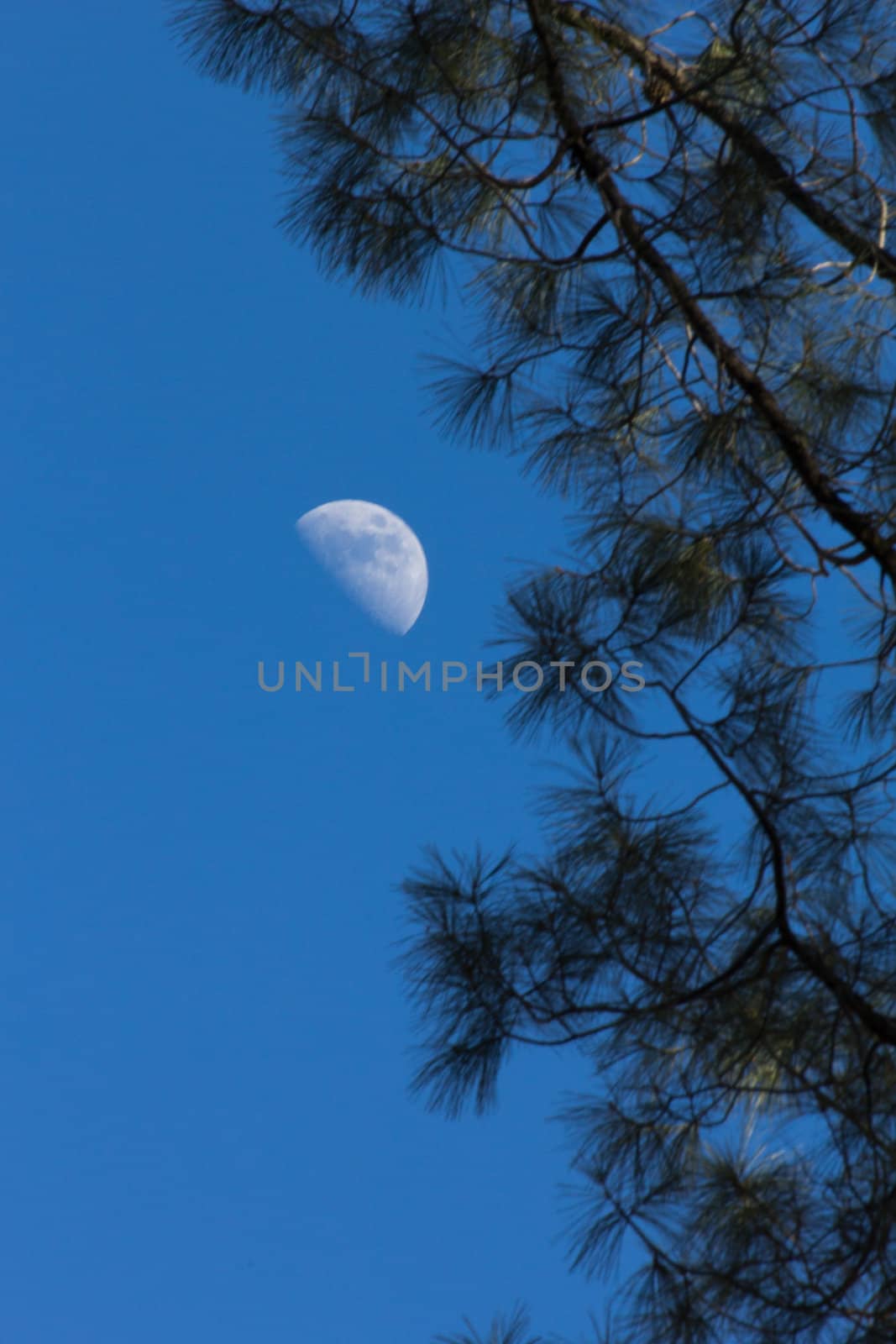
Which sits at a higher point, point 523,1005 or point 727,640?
point 727,640

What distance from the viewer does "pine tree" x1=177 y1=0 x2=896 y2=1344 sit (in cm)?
212

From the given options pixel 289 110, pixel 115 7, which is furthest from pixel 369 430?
pixel 289 110

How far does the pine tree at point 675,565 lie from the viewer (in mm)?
2115

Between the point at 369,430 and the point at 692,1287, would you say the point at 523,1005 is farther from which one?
the point at 369,430

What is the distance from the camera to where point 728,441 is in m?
2.20

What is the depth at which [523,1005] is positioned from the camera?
2266mm

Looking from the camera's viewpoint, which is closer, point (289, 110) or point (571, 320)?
point (571, 320)

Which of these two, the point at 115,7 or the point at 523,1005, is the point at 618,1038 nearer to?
the point at 523,1005

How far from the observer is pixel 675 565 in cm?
233

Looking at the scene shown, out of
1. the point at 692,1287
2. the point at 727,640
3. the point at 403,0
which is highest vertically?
the point at 403,0

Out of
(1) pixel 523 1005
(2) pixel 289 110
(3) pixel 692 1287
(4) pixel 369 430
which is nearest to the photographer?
(3) pixel 692 1287

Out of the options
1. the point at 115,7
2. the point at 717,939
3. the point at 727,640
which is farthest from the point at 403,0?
the point at 115,7

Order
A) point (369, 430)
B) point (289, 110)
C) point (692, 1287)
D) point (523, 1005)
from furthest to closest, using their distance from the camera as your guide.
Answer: point (369, 430) → point (289, 110) → point (523, 1005) → point (692, 1287)

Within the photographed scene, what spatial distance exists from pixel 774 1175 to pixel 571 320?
121cm
